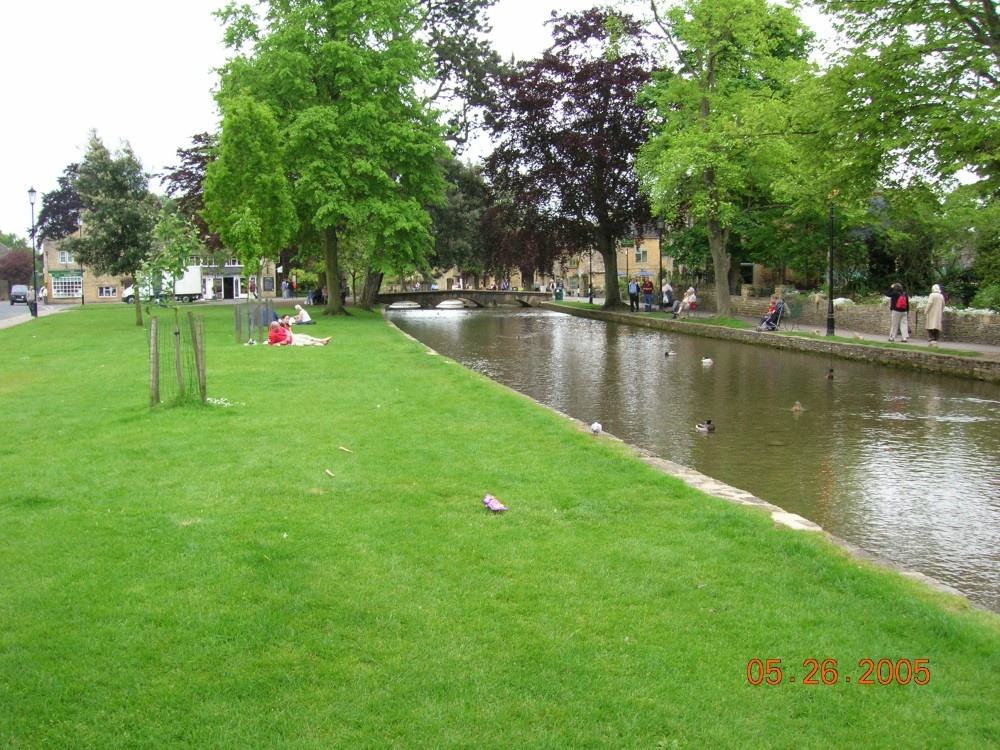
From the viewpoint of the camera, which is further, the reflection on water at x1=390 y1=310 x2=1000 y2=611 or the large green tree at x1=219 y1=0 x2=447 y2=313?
the large green tree at x1=219 y1=0 x2=447 y2=313

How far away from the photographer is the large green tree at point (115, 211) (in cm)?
3180

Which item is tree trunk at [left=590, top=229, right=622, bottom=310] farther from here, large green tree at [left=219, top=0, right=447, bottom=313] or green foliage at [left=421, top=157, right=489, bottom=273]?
large green tree at [left=219, top=0, right=447, bottom=313]

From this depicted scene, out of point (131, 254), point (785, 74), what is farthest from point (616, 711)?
point (131, 254)

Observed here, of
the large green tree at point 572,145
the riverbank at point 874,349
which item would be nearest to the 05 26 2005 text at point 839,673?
the riverbank at point 874,349

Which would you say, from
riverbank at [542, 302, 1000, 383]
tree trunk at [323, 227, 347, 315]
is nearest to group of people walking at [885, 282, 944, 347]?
riverbank at [542, 302, 1000, 383]

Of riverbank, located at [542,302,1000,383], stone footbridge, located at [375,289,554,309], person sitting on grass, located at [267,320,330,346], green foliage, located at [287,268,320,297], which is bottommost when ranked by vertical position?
riverbank, located at [542,302,1000,383]

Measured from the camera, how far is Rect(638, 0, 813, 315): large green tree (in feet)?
104

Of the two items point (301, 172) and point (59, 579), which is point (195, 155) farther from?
point (59, 579)

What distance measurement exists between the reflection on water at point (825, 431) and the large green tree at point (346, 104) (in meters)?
12.3

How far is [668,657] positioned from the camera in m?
4.12

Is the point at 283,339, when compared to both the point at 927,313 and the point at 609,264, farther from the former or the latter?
the point at 609,264

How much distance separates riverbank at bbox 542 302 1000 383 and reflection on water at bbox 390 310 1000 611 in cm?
51

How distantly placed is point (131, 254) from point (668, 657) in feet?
105

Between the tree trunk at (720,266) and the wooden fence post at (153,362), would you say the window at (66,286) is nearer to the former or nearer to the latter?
the tree trunk at (720,266)
